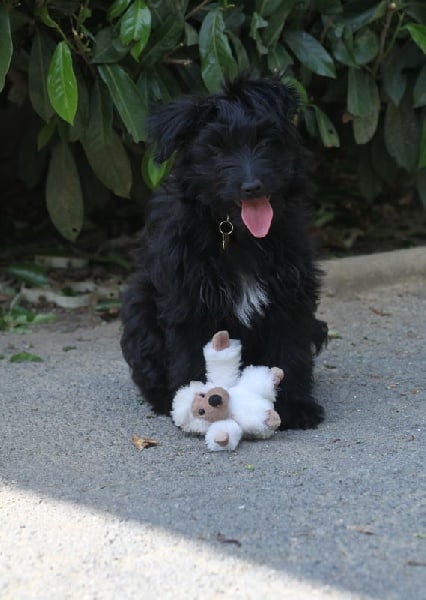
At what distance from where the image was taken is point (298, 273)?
450 cm

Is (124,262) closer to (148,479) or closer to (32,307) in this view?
(32,307)

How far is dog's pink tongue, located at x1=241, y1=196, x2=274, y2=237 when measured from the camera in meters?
4.22

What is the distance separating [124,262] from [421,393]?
10.4 ft

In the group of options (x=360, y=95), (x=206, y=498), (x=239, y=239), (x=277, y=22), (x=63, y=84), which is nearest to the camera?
(x=206, y=498)

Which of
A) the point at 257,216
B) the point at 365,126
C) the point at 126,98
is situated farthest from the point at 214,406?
the point at 365,126

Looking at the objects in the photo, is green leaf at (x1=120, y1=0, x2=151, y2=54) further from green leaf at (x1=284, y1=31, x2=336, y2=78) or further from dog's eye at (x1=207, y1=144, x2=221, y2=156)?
dog's eye at (x1=207, y1=144, x2=221, y2=156)

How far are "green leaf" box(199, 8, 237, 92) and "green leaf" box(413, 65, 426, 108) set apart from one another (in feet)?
4.41

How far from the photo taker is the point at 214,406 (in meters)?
4.27

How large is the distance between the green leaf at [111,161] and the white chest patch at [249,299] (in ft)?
6.75

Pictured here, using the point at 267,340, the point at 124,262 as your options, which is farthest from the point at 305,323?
the point at 124,262

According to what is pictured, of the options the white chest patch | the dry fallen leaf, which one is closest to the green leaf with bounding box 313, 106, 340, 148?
the white chest patch

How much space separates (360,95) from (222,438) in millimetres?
3056

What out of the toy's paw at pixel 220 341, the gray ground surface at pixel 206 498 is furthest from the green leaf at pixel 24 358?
the toy's paw at pixel 220 341

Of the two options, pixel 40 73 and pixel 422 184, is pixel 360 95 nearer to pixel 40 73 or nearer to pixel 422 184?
pixel 422 184
